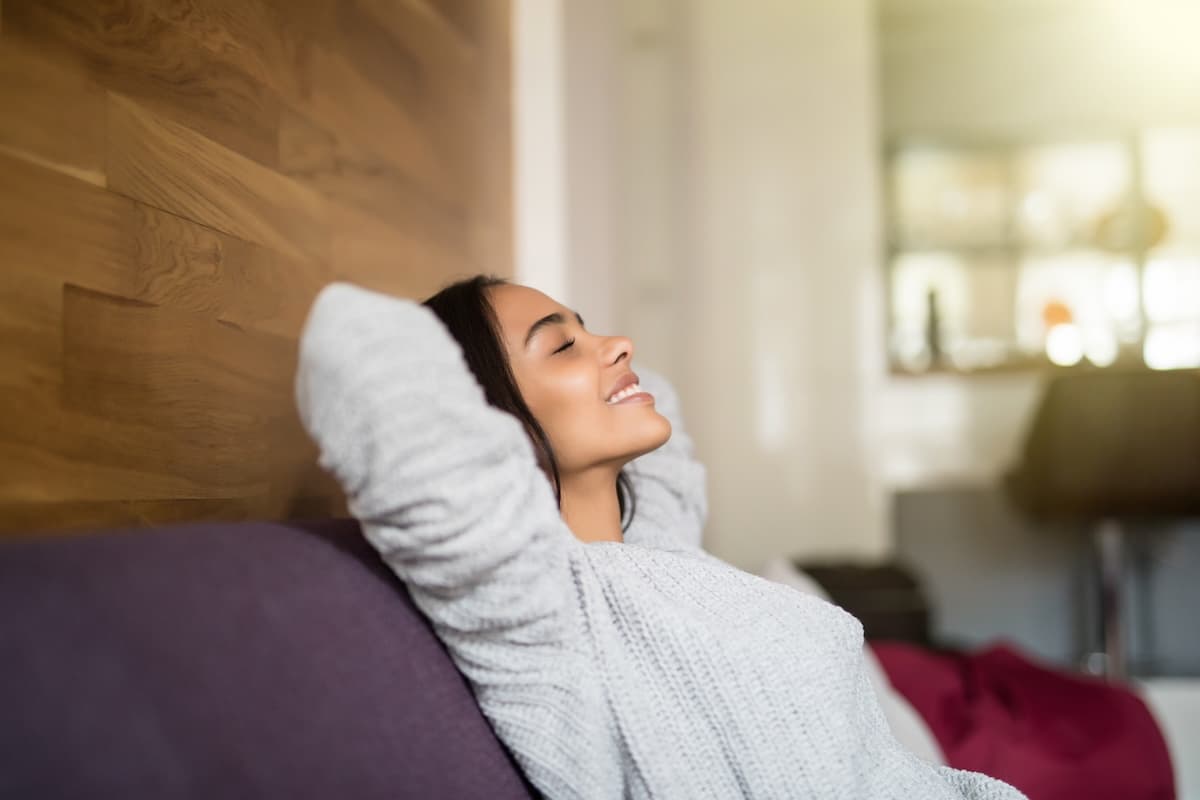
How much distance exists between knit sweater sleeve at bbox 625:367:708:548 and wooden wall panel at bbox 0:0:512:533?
389 millimetres

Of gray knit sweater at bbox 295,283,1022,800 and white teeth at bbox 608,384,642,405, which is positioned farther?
white teeth at bbox 608,384,642,405

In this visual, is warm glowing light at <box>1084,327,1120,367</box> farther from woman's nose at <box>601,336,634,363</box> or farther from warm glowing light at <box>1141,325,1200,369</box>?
woman's nose at <box>601,336,634,363</box>

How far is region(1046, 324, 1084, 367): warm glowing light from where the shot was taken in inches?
168

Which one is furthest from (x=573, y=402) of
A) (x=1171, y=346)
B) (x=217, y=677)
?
(x=1171, y=346)

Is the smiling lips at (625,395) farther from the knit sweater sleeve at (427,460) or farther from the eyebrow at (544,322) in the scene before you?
the knit sweater sleeve at (427,460)

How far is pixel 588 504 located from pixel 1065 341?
3.70 metres

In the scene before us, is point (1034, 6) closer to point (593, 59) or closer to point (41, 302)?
point (593, 59)

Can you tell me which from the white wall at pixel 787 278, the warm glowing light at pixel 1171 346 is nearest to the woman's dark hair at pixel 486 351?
the white wall at pixel 787 278

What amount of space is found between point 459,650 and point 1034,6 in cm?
458

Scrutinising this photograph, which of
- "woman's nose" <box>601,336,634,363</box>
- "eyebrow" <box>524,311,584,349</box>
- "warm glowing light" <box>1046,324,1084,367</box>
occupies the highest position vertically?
"warm glowing light" <box>1046,324,1084,367</box>

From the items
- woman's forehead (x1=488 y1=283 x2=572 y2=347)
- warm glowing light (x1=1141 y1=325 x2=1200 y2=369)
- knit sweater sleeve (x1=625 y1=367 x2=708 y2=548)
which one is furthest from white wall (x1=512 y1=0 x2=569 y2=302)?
warm glowing light (x1=1141 y1=325 x2=1200 y2=369)

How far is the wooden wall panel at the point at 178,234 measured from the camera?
845mm

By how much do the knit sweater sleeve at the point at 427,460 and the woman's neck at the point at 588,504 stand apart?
285 mm

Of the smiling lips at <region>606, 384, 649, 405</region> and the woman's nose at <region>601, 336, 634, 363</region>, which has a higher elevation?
the woman's nose at <region>601, 336, 634, 363</region>
